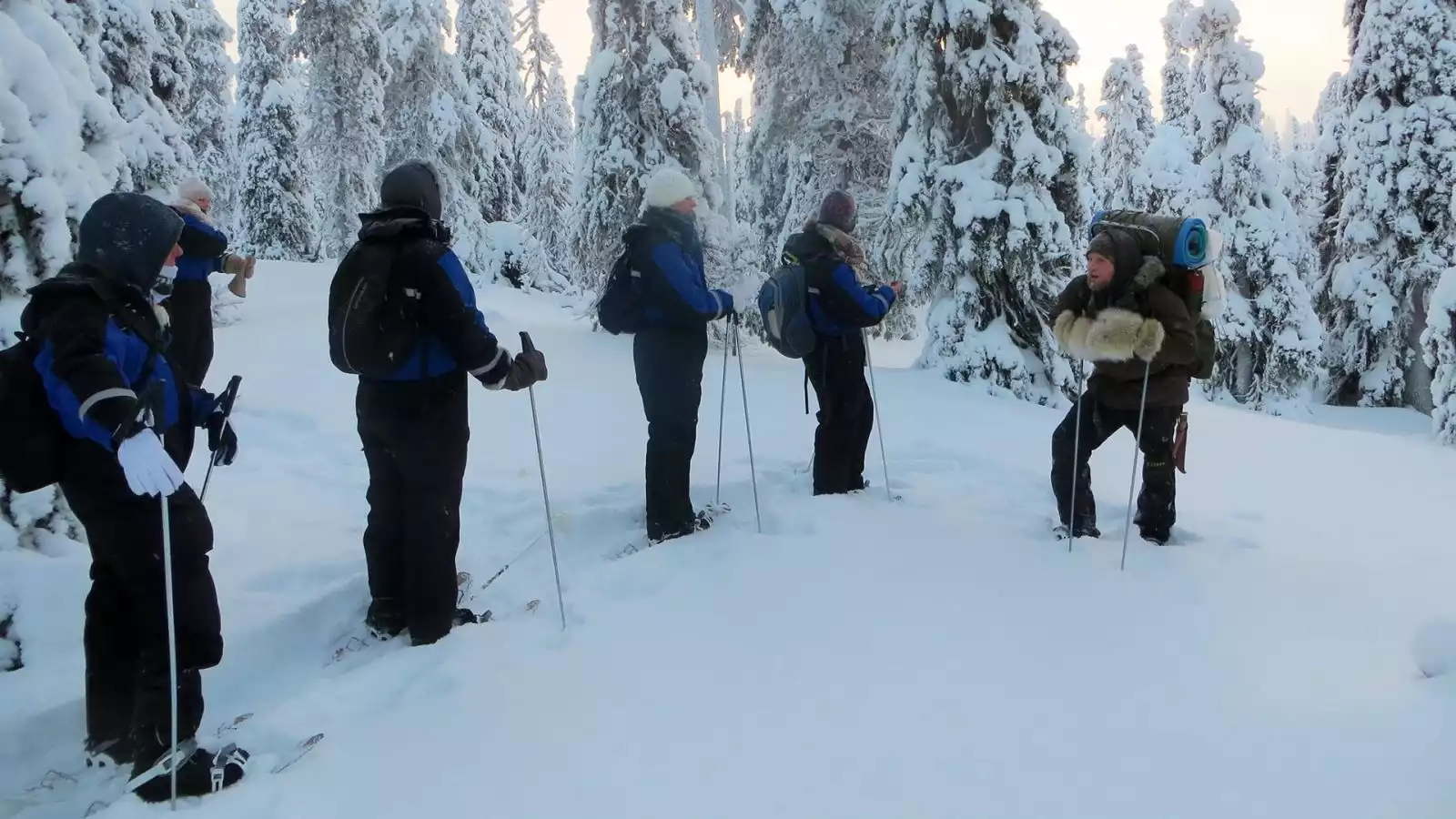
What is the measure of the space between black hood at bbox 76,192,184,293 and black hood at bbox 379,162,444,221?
3.19 ft

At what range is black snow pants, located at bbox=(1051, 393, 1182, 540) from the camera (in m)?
5.19

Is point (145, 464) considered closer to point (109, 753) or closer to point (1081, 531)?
point (109, 753)

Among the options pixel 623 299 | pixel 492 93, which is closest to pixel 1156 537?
pixel 623 299

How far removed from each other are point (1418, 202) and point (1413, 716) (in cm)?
2022

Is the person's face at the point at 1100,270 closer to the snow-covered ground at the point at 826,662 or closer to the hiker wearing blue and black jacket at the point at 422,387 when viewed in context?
the snow-covered ground at the point at 826,662

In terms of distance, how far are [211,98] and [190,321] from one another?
29.2 meters

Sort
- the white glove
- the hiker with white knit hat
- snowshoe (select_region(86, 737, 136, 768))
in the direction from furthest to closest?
1. the hiker with white knit hat
2. snowshoe (select_region(86, 737, 136, 768))
3. the white glove

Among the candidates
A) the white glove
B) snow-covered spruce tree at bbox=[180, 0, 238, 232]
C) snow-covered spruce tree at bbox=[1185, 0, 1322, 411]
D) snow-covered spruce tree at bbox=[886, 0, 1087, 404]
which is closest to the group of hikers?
the white glove

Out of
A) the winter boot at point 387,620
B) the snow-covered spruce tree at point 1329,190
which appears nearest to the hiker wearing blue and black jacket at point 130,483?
the winter boot at point 387,620

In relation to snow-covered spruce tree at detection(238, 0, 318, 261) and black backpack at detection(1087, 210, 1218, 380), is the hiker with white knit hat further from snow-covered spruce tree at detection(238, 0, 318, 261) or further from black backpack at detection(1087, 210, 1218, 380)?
snow-covered spruce tree at detection(238, 0, 318, 261)

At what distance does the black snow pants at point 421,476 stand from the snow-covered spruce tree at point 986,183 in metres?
8.56

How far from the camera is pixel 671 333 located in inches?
210

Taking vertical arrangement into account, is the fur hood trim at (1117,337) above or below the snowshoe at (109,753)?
above

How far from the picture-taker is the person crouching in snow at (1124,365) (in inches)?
192
